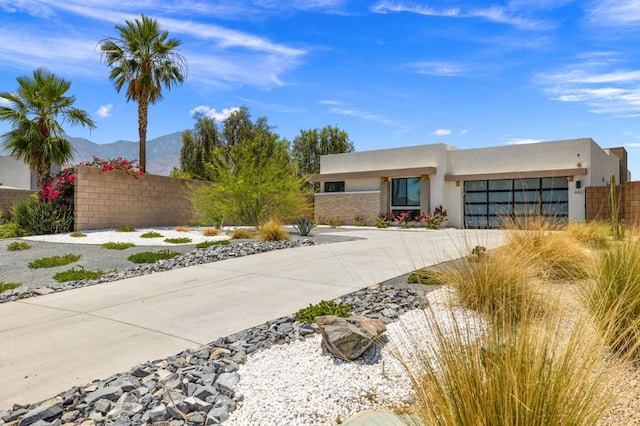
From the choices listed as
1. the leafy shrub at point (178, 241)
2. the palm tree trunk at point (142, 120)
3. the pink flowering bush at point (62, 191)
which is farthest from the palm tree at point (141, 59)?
the leafy shrub at point (178, 241)

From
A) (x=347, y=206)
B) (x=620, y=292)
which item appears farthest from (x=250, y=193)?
(x=347, y=206)

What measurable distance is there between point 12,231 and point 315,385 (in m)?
15.6

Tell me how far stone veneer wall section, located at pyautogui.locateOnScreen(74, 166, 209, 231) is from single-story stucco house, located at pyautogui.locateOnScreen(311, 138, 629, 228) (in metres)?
9.66

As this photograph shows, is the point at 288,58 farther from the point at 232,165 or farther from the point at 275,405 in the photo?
the point at 275,405

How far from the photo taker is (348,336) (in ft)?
10.4

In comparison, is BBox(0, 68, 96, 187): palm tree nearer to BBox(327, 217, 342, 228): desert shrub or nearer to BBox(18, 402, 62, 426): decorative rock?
BBox(327, 217, 342, 228): desert shrub

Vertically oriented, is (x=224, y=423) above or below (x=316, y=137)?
below

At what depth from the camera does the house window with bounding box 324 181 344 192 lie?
86.1 ft

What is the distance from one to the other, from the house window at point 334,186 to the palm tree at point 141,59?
1158cm

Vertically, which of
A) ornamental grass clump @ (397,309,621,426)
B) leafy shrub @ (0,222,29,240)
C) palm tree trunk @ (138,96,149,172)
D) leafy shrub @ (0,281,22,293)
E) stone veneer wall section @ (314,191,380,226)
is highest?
palm tree trunk @ (138,96,149,172)

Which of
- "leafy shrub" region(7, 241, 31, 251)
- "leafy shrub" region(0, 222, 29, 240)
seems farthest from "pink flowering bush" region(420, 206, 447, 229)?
"leafy shrub" region(0, 222, 29, 240)

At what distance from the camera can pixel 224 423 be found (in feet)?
7.70

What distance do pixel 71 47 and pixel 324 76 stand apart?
7.97 meters

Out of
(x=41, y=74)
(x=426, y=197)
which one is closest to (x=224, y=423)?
(x=41, y=74)
